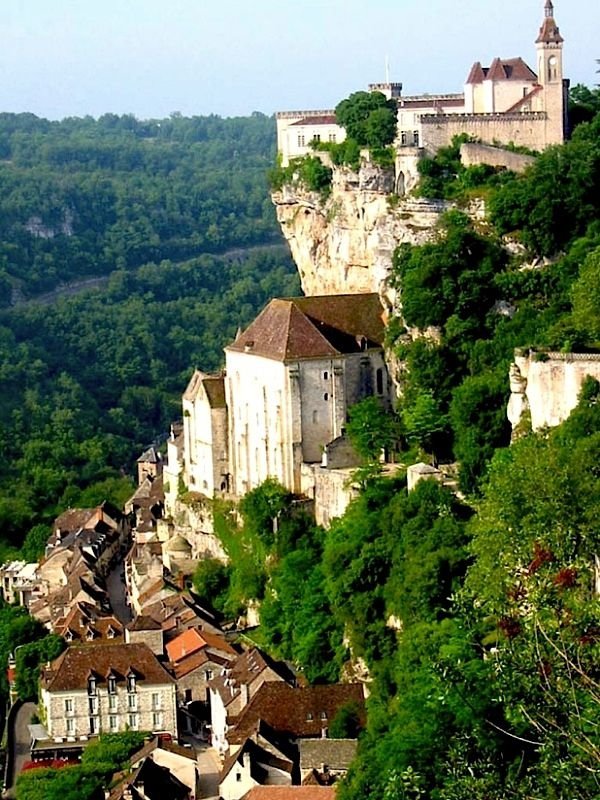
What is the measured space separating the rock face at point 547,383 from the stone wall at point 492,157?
36.9 ft

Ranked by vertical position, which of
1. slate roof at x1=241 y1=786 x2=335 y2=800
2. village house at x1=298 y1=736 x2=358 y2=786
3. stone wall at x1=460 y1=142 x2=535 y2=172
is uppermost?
stone wall at x1=460 y1=142 x2=535 y2=172

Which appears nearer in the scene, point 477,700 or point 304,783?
point 477,700

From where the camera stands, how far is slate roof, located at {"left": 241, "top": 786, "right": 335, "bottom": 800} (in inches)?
1606

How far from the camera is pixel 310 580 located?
5253 centimetres

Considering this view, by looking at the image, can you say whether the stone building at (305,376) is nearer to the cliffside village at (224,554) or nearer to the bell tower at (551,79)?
the cliffside village at (224,554)

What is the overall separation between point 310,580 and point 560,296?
10.6m

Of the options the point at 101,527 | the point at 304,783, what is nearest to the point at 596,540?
the point at 304,783

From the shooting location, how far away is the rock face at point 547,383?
44875 millimetres

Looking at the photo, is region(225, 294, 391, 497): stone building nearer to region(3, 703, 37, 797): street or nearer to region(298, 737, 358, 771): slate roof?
region(3, 703, 37, 797): street

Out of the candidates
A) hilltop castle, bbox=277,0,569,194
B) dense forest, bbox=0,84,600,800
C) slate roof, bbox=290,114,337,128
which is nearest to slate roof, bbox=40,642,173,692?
dense forest, bbox=0,84,600,800

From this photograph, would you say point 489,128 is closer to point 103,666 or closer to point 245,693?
point 245,693

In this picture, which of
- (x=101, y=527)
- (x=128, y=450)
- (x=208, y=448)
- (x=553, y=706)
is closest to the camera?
(x=553, y=706)

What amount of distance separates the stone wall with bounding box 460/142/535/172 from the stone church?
5313mm

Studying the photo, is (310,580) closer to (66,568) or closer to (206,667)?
(206,667)
